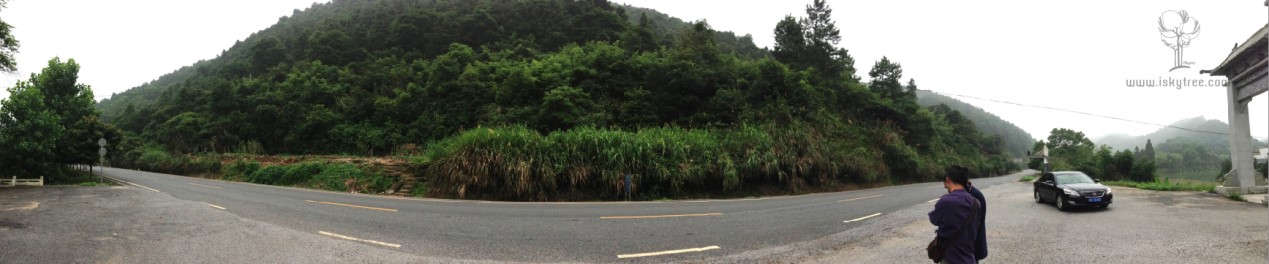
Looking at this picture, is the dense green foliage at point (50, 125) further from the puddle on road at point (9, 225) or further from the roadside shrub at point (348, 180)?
the puddle on road at point (9, 225)

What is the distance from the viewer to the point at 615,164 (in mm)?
16078

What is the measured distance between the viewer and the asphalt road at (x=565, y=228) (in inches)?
258

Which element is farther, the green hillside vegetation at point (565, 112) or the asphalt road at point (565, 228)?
the green hillside vegetation at point (565, 112)

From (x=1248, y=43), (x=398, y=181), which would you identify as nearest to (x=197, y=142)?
(x=398, y=181)

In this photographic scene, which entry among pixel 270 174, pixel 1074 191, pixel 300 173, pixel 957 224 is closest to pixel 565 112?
pixel 300 173

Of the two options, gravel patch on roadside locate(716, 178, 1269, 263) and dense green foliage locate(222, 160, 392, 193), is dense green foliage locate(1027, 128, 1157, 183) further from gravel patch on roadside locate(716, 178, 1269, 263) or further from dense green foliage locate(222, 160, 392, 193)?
dense green foliage locate(222, 160, 392, 193)

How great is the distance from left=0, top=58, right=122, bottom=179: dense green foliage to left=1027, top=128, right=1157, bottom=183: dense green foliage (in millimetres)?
61857

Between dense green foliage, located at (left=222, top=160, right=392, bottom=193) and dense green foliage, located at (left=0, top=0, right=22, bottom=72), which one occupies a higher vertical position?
dense green foliage, located at (left=0, top=0, right=22, bottom=72)

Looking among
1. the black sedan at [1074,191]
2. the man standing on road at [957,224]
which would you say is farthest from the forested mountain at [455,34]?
the man standing on road at [957,224]

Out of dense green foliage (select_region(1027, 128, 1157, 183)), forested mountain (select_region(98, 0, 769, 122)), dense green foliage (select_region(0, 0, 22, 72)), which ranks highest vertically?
forested mountain (select_region(98, 0, 769, 122))

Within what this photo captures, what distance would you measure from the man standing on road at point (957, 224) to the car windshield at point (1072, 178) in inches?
445

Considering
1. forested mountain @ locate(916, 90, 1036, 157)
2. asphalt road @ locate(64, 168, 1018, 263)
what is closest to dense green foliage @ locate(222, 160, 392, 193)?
asphalt road @ locate(64, 168, 1018, 263)

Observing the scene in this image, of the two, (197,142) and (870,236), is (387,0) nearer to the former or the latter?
(197,142)

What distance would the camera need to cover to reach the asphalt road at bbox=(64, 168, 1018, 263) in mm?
6547
